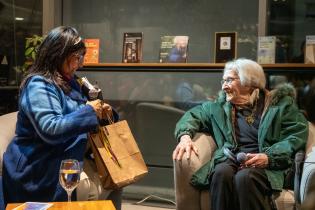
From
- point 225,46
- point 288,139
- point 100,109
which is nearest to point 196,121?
point 288,139

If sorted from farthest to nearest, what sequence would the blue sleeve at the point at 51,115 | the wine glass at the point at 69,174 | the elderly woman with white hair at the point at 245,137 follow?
the elderly woman with white hair at the point at 245,137
the blue sleeve at the point at 51,115
the wine glass at the point at 69,174

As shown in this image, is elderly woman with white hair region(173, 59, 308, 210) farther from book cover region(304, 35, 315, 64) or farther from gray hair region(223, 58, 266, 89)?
book cover region(304, 35, 315, 64)

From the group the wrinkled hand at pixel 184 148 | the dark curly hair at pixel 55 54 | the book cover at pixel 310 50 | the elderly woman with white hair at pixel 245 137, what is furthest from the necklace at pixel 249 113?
the dark curly hair at pixel 55 54

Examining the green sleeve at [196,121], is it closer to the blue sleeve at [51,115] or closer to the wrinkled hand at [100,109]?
the wrinkled hand at [100,109]

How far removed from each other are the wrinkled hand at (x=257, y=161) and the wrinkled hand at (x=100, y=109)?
82 centimetres

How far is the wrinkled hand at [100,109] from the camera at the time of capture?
94.7 inches

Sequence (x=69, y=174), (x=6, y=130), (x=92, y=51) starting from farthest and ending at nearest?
(x=92, y=51) → (x=6, y=130) → (x=69, y=174)

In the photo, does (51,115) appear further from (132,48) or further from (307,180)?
(132,48)

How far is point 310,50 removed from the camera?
350 centimetres

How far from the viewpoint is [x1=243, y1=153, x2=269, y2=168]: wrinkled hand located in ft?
8.39

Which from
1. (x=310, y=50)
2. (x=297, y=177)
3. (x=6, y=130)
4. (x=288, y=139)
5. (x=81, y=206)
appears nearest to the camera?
(x=81, y=206)

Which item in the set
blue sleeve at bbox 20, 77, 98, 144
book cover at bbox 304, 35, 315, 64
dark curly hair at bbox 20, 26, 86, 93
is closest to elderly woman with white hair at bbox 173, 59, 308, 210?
blue sleeve at bbox 20, 77, 98, 144

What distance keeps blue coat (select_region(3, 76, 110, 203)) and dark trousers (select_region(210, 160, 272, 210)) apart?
2.42ft

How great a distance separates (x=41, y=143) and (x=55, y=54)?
1.57 ft
